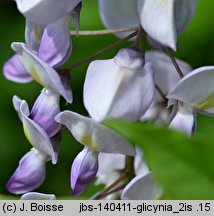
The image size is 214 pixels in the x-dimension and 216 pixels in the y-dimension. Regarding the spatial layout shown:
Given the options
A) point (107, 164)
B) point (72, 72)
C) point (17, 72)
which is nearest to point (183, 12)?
point (17, 72)

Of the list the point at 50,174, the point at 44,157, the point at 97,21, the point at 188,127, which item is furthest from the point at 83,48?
the point at 188,127

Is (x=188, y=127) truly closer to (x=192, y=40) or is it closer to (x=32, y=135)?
(x=32, y=135)

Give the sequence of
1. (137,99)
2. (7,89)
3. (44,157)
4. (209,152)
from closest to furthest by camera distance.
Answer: (209,152)
(137,99)
(44,157)
(7,89)

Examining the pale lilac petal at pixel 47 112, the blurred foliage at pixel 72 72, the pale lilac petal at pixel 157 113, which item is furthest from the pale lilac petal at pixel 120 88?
the blurred foliage at pixel 72 72

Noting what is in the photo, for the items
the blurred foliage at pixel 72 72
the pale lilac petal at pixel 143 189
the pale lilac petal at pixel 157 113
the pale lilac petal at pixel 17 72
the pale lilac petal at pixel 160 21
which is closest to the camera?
the pale lilac petal at pixel 160 21

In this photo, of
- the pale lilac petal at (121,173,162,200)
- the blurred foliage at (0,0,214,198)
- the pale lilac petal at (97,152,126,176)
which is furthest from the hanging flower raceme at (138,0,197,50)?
the blurred foliage at (0,0,214,198)

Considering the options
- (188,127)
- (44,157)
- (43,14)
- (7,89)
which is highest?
(43,14)

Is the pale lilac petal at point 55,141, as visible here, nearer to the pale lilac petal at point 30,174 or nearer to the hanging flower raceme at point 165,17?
the pale lilac petal at point 30,174
